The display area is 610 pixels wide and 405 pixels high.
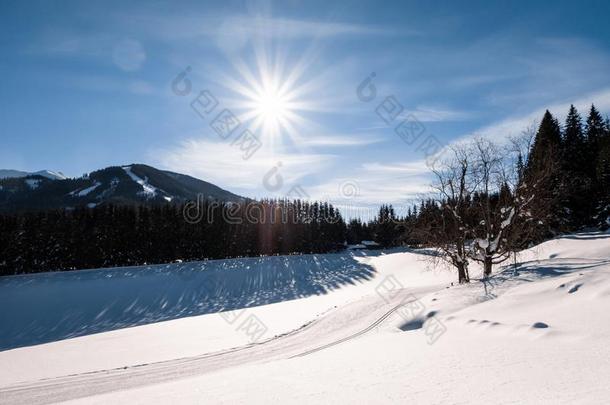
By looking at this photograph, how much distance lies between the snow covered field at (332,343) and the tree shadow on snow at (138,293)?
200mm

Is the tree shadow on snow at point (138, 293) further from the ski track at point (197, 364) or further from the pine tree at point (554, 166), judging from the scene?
the pine tree at point (554, 166)

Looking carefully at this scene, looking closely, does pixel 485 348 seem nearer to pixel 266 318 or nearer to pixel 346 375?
pixel 346 375

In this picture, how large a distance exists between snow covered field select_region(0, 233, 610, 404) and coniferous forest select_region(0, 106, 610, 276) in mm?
3146

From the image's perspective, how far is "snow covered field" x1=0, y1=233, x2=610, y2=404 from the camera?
5.30 m

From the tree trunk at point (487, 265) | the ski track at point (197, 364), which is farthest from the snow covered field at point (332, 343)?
the tree trunk at point (487, 265)

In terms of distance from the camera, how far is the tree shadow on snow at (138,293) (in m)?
26.0

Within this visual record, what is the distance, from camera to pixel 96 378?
424 inches

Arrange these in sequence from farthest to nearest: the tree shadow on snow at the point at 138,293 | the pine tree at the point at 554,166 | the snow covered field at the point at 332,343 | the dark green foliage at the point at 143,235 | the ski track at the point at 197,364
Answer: the dark green foliage at the point at 143,235, the pine tree at the point at 554,166, the tree shadow on snow at the point at 138,293, the ski track at the point at 197,364, the snow covered field at the point at 332,343

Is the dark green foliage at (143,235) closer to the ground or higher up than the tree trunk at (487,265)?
A: higher up

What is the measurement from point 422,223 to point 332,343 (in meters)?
12.9

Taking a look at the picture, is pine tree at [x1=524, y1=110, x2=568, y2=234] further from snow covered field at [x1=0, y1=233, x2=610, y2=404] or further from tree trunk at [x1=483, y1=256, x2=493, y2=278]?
tree trunk at [x1=483, y1=256, x2=493, y2=278]

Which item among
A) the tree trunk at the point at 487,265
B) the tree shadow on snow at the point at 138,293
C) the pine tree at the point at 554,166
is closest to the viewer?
the tree trunk at the point at 487,265

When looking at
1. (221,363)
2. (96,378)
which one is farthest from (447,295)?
(96,378)

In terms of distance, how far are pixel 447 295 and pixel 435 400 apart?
442 inches
